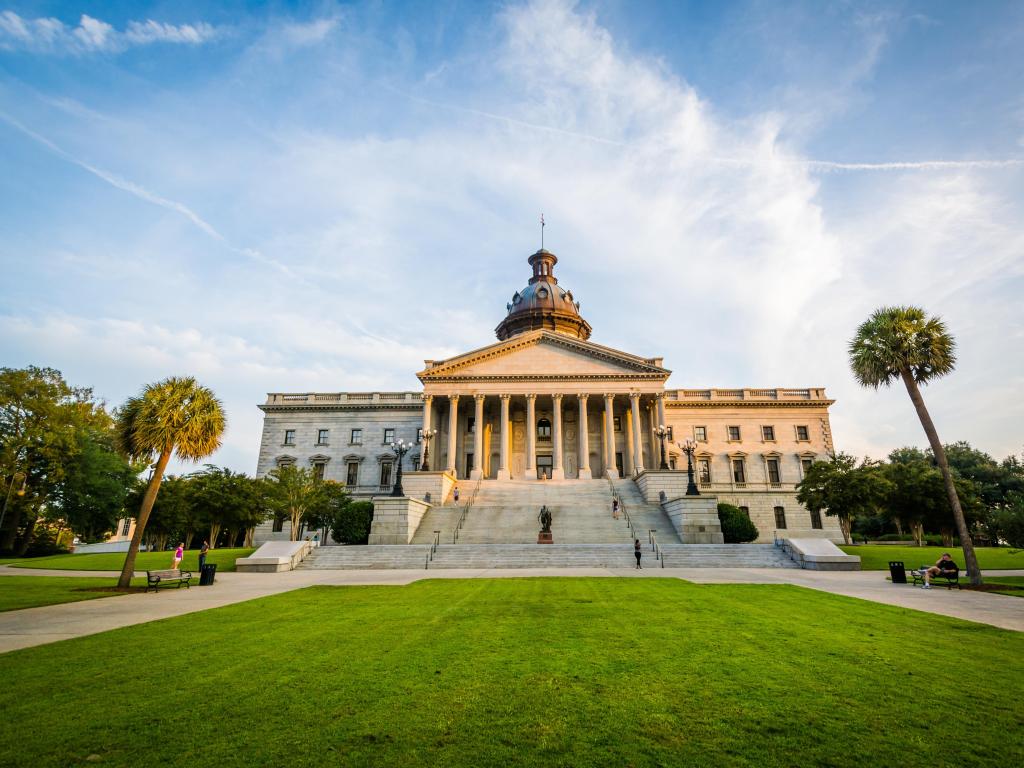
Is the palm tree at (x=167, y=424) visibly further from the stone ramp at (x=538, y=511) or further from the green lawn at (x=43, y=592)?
the stone ramp at (x=538, y=511)

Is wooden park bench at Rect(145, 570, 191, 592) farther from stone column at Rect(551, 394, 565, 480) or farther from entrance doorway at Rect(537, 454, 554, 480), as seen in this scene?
entrance doorway at Rect(537, 454, 554, 480)

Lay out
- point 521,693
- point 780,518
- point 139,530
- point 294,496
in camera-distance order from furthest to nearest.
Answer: point 780,518 < point 294,496 < point 139,530 < point 521,693

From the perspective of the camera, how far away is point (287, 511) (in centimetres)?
3431

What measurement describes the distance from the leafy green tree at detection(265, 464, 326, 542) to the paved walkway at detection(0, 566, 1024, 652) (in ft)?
32.0

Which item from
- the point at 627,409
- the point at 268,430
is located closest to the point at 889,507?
the point at 627,409

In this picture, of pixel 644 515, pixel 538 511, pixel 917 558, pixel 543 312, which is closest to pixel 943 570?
pixel 917 558

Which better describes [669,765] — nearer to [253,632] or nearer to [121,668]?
[121,668]

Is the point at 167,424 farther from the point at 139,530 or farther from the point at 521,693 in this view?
the point at 521,693

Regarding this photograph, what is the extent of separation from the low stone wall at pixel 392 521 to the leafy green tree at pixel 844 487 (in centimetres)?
2583

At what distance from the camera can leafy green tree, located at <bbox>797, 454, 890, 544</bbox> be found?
34.2 metres

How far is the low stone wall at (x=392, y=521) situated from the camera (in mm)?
31969

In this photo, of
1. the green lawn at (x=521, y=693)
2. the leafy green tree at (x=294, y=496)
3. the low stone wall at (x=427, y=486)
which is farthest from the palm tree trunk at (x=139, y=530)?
the low stone wall at (x=427, y=486)

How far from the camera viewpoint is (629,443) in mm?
53188

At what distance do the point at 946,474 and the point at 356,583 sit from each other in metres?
20.9
